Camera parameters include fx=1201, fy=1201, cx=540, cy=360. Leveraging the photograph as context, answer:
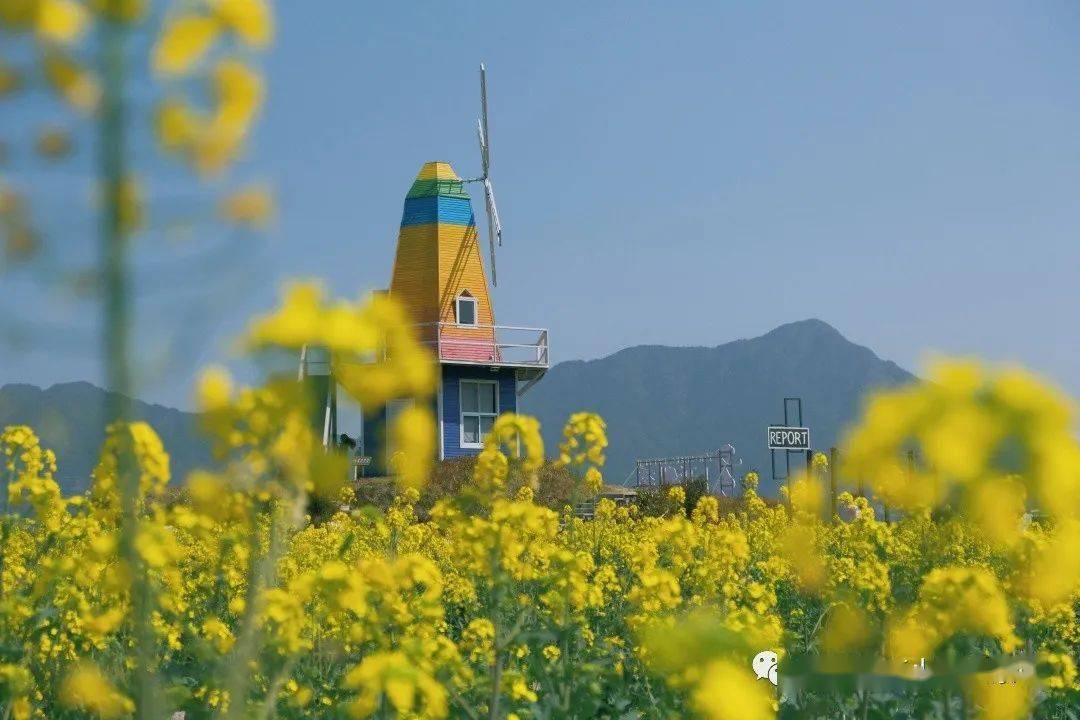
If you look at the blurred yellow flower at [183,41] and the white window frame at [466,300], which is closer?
the blurred yellow flower at [183,41]

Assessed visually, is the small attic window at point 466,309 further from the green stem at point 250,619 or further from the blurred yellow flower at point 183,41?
the blurred yellow flower at point 183,41

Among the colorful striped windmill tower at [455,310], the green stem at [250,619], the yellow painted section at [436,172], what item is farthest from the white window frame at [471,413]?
the green stem at [250,619]

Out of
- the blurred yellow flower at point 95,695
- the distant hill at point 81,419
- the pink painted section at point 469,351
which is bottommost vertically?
the blurred yellow flower at point 95,695

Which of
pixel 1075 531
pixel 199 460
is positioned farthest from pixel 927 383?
pixel 199 460

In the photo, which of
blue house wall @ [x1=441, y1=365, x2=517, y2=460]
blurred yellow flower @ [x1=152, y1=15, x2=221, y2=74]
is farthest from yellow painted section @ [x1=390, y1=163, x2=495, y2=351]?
blurred yellow flower @ [x1=152, y1=15, x2=221, y2=74]

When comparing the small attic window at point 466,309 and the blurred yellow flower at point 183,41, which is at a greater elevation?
the small attic window at point 466,309

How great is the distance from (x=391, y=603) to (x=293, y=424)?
1.64m

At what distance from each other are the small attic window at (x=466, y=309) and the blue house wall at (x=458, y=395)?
122 centimetres

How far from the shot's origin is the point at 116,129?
4.28ft

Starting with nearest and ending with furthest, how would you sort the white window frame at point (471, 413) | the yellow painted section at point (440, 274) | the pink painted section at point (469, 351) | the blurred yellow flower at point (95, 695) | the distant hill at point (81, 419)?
the distant hill at point (81, 419), the blurred yellow flower at point (95, 695), the white window frame at point (471, 413), the pink painted section at point (469, 351), the yellow painted section at point (440, 274)

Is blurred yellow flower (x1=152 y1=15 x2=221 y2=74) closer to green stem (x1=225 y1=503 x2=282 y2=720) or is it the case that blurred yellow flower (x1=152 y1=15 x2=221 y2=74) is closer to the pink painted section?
green stem (x1=225 y1=503 x2=282 y2=720)

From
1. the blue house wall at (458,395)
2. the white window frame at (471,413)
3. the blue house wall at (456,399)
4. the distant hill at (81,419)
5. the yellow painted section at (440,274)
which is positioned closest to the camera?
the distant hill at (81,419)

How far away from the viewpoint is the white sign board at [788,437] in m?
33.4

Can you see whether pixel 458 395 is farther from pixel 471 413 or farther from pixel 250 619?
pixel 250 619
